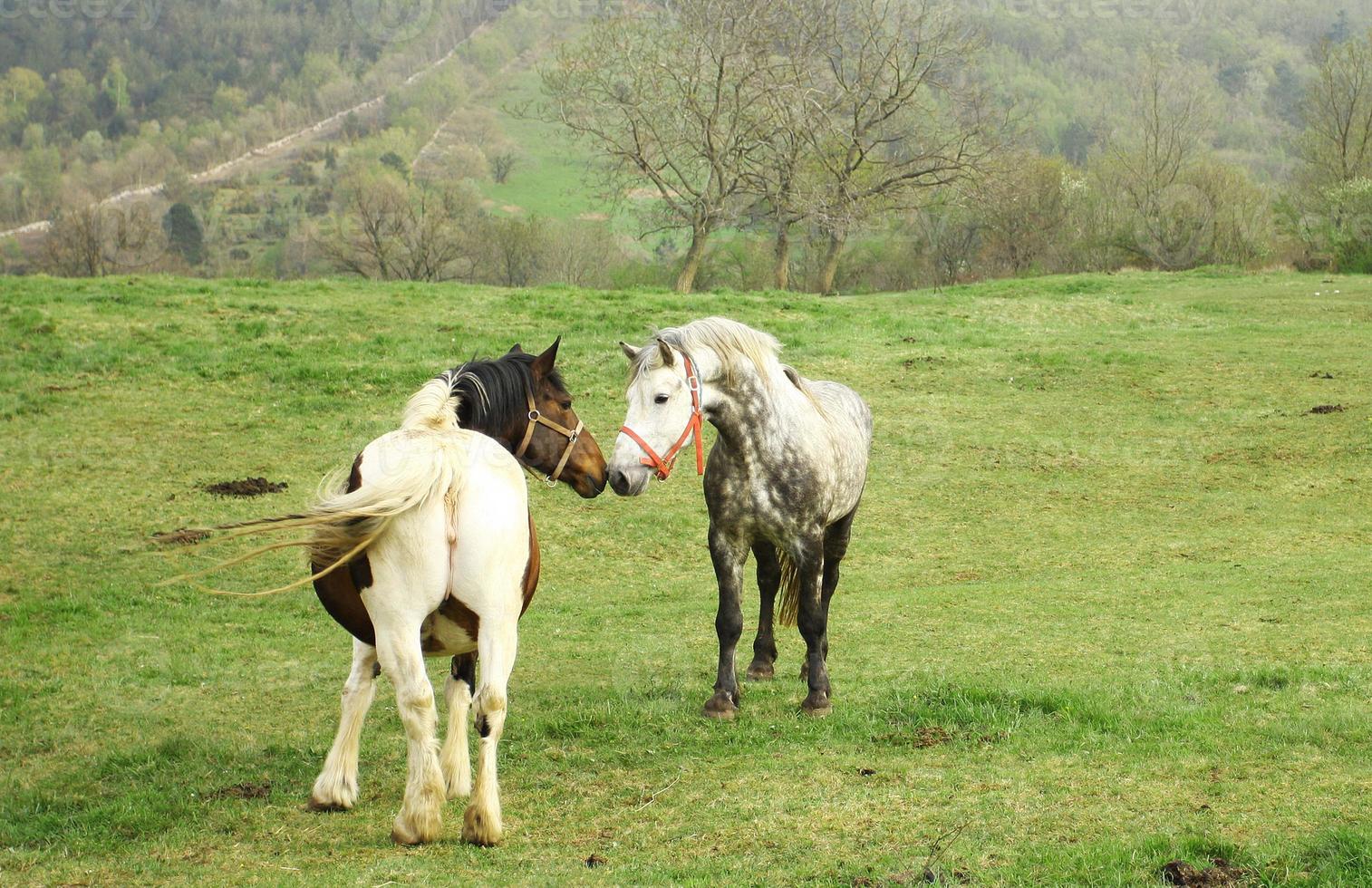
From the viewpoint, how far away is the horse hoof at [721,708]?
7.05 m

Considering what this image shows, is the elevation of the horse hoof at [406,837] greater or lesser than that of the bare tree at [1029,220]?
lesser

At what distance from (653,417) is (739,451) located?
755 mm

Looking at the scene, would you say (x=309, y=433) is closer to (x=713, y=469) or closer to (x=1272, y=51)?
(x=713, y=469)

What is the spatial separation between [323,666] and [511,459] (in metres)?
4.31

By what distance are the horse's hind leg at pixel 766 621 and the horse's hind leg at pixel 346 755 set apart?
2.97 m

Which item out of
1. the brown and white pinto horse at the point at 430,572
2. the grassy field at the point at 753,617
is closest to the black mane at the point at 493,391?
the brown and white pinto horse at the point at 430,572

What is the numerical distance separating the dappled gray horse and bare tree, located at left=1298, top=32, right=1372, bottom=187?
125 ft

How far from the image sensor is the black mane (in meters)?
6.09

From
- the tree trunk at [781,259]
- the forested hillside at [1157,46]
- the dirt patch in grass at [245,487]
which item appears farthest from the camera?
the forested hillside at [1157,46]

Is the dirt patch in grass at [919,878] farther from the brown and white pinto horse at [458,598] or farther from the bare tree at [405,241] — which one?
the bare tree at [405,241]

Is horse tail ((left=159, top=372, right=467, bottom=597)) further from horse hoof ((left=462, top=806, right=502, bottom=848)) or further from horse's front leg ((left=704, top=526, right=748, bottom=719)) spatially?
horse's front leg ((left=704, top=526, right=748, bottom=719))

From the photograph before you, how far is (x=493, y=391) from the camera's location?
20.3 feet

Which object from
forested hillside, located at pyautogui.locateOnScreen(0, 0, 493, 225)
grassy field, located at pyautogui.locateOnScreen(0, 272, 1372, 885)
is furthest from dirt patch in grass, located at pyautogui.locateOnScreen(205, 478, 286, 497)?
forested hillside, located at pyautogui.locateOnScreen(0, 0, 493, 225)

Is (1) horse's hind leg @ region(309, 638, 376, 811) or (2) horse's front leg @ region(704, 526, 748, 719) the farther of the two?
(2) horse's front leg @ region(704, 526, 748, 719)
